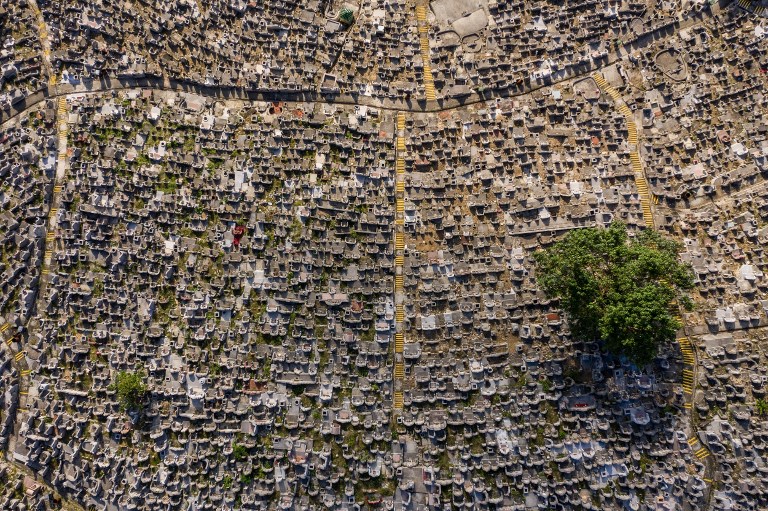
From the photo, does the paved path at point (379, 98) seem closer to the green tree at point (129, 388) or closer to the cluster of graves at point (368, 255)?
the cluster of graves at point (368, 255)

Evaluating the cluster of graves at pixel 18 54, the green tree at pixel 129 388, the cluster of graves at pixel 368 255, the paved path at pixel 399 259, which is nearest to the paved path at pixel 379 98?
the cluster of graves at pixel 368 255

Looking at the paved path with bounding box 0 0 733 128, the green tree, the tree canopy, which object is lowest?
the green tree

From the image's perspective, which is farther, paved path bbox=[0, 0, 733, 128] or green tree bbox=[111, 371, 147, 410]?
paved path bbox=[0, 0, 733, 128]

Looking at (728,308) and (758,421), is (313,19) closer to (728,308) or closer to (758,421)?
(728,308)

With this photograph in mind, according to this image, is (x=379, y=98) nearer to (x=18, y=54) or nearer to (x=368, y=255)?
(x=368, y=255)

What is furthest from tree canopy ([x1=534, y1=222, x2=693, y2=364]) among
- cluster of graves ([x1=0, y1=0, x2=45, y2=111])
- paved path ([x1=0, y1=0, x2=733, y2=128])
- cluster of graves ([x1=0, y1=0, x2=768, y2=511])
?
cluster of graves ([x1=0, y1=0, x2=45, y2=111])

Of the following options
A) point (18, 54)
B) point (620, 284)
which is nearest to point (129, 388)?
point (18, 54)

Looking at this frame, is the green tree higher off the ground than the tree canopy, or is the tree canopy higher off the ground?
the tree canopy

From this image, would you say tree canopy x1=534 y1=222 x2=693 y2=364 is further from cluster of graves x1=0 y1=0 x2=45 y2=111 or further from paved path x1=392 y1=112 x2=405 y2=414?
cluster of graves x1=0 y1=0 x2=45 y2=111
